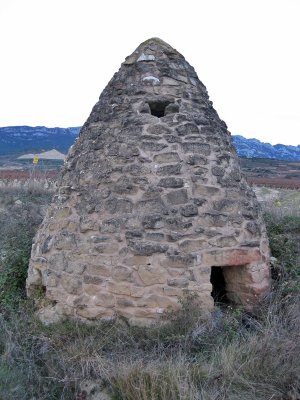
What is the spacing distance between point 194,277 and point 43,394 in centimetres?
175

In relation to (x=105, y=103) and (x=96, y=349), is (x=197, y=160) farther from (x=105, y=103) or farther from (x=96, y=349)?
(x=96, y=349)

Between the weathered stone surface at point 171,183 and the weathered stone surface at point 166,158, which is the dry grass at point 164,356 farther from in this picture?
the weathered stone surface at point 166,158

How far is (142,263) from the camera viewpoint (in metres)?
4.20

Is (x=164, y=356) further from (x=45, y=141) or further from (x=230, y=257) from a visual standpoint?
(x=45, y=141)

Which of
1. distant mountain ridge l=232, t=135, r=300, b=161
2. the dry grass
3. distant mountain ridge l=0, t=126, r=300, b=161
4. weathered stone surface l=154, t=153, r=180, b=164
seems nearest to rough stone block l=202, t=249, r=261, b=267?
the dry grass

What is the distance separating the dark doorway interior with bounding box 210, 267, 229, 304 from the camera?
4.92 meters

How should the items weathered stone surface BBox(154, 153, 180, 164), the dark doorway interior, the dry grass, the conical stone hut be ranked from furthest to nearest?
the dark doorway interior < weathered stone surface BBox(154, 153, 180, 164) < the conical stone hut < the dry grass

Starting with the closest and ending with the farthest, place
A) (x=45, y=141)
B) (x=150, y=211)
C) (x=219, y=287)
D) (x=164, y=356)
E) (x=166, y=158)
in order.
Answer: (x=164, y=356)
(x=150, y=211)
(x=166, y=158)
(x=219, y=287)
(x=45, y=141)

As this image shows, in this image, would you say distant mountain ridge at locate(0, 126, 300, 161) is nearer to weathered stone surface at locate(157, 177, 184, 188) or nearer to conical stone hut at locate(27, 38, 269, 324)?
conical stone hut at locate(27, 38, 269, 324)

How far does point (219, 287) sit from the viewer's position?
5.12m

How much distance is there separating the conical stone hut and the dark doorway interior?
0.08 ft

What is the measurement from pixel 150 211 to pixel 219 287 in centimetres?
153

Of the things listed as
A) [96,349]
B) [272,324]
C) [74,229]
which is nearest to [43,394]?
[96,349]

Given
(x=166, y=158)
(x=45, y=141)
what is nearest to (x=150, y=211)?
(x=166, y=158)
